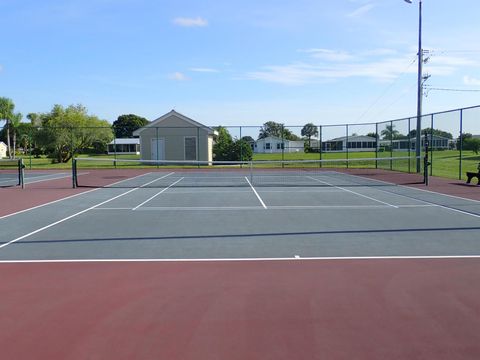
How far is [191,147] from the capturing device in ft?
132

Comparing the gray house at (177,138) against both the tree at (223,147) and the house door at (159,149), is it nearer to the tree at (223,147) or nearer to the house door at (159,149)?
the house door at (159,149)

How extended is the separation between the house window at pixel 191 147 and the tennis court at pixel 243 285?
28.6 m

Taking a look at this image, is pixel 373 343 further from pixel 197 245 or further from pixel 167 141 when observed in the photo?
pixel 167 141

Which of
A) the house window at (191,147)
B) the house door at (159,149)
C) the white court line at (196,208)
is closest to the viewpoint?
the white court line at (196,208)

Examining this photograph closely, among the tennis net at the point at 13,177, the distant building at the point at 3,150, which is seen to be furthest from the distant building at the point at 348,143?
the distant building at the point at 3,150

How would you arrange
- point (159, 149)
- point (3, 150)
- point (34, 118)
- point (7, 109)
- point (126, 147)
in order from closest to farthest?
point (159, 149) → point (7, 109) → point (34, 118) → point (126, 147) → point (3, 150)

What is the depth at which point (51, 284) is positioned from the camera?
233 inches

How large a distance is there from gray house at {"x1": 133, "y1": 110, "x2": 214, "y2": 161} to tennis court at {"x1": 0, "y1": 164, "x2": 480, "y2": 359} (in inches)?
1122

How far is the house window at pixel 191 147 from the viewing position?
40.2 metres

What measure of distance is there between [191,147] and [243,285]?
114ft

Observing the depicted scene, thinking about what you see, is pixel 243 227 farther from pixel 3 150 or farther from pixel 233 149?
pixel 3 150

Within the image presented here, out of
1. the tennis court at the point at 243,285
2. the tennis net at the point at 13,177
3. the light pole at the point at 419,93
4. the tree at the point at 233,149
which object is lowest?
the tennis court at the point at 243,285

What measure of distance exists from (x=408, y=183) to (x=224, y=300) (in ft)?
59.6

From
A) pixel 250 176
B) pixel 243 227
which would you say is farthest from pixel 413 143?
pixel 243 227
